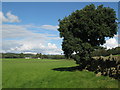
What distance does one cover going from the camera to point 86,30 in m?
28.0

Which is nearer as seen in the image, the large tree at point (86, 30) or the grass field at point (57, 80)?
the grass field at point (57, 80)

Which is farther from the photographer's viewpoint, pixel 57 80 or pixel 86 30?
pixel 86 30

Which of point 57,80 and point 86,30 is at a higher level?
point 86,30

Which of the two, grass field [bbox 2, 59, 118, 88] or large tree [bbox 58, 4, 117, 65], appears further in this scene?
large tree [bbox 58, 4, 117, 65]

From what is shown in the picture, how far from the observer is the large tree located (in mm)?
27812

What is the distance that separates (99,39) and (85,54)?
4627 millimetres

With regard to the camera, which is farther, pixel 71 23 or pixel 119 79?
pixel 71 23

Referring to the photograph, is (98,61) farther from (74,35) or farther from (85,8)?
(85,8)

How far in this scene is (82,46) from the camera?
2830 centimetres

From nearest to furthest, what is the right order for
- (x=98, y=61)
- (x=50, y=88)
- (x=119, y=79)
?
1. (x=50, y=88)
2. (x=119, y=79)
3. (x=98, y=61)

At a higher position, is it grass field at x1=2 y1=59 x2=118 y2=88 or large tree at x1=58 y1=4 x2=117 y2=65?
large tree at x1=58 y1=4 x2=117 y2=65

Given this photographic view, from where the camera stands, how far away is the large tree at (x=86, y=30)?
91.2 feet

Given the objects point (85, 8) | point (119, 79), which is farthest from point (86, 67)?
point (119, 79)

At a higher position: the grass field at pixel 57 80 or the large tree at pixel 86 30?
the large tree at pixel 86 30
